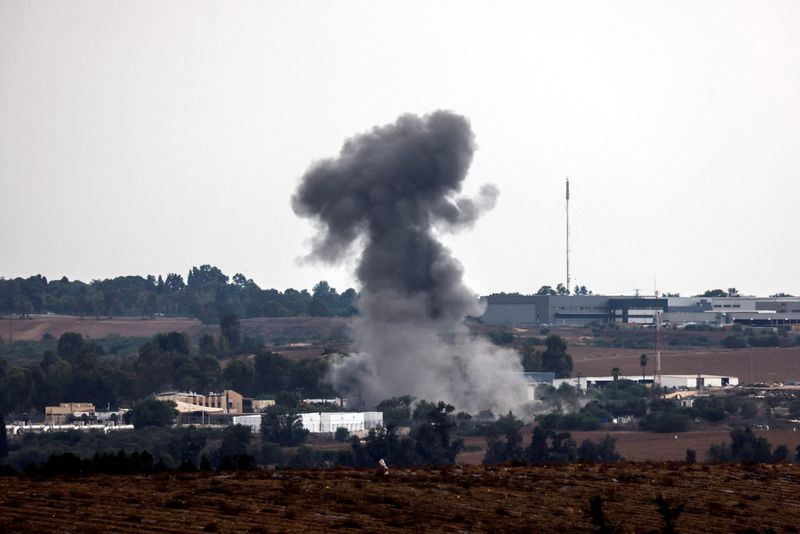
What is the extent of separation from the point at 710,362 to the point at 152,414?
69289 mm

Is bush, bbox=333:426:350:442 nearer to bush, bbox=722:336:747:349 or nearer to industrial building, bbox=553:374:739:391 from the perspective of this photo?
industrial building, bbox=553:374:739:391

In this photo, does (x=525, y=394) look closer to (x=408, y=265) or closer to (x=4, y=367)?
(x=408, y=265)

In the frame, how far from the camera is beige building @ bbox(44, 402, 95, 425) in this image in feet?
428

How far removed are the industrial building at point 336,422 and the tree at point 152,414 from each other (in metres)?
6.01

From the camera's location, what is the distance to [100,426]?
122m

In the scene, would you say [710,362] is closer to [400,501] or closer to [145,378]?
[145,378]

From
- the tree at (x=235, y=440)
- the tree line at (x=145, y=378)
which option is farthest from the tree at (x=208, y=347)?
the tree at (x=235, y=440)

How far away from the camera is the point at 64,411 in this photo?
441ft

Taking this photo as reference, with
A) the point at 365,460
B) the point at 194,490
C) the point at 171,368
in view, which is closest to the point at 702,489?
the point at 194,490

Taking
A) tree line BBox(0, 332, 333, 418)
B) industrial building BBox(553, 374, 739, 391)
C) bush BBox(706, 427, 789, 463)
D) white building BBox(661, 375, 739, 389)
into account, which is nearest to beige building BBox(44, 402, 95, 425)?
tree line BBox(0, 332, 333, 418)

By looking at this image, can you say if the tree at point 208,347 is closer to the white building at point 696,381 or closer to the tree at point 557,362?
the tree at point 557,362

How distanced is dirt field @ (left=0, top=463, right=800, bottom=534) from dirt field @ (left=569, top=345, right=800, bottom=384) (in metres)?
107

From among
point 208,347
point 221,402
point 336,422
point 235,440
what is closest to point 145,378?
point 221,402

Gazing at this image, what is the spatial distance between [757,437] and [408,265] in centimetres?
3199
